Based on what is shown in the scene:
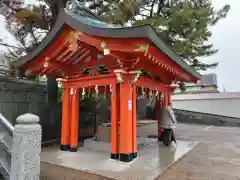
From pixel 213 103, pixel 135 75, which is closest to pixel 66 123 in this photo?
pixel 135 75

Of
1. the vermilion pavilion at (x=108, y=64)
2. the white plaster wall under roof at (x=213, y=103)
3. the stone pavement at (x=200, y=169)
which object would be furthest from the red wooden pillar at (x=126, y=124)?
the white plaster wall under roof at (x=213, y=103)

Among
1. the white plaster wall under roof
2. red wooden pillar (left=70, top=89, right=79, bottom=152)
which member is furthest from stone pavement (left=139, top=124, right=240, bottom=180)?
the white plaster wall under roof

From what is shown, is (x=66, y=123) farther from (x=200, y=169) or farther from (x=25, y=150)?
Result: (x=200, y=169)

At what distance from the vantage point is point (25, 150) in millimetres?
2809

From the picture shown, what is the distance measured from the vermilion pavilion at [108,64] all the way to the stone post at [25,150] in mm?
2584

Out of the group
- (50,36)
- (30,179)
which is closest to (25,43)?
(50,36)

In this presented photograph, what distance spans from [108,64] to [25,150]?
135 inches

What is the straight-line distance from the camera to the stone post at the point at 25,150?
9.14 ft

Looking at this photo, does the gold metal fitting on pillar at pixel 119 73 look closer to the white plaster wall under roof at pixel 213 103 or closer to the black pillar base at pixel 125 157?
the black pillar base at pixel 125 157

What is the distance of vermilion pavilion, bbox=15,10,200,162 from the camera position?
4676 mm

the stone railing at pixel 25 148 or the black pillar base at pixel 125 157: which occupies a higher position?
the stone railing at pixel 25 148

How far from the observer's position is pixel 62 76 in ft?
22.3

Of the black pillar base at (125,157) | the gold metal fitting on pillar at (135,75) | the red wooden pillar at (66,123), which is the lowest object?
the black pillar base at (125,157)

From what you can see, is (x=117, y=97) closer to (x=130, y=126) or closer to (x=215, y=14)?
(x=130, y=126)
